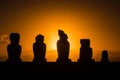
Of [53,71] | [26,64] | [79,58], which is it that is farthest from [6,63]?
[79,58]

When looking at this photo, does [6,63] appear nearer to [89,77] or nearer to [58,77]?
[58,77]

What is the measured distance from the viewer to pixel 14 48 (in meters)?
38.3

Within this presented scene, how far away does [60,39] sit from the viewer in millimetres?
39812

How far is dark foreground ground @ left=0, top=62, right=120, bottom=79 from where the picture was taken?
3606 centimetres

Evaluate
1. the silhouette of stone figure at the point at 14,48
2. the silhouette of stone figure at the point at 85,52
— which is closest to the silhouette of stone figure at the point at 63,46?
the silhouette of stone figure at the point at 85,52

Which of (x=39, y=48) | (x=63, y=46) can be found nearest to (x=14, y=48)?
(x=39, y=48)

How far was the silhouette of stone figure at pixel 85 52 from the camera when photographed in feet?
130

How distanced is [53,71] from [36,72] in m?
1.41

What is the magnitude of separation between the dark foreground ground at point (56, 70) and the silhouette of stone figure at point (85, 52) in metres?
1.34

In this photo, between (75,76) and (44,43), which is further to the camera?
(44,43)

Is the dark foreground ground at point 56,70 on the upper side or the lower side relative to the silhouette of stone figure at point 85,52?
lower

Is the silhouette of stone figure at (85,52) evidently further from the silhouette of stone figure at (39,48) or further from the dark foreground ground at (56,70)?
the silhouette of stone figure at (39,48)

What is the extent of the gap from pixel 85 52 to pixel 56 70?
4.56m

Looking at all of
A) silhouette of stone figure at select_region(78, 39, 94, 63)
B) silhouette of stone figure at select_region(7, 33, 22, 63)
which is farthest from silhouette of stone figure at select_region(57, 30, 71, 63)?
silhouette of stone figure at select_region(7, 33, 22, 63)
